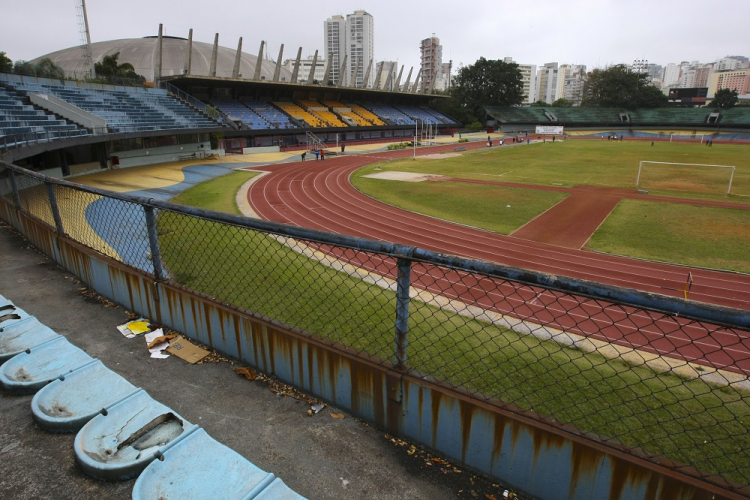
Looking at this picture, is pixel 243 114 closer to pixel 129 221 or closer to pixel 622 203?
pixel 129 221

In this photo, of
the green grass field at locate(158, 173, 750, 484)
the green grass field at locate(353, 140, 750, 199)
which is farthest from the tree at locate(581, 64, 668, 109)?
the green grass field at locate(158, 173, 750, 484)

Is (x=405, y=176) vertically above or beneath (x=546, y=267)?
above

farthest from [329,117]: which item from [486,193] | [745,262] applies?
[745,262]

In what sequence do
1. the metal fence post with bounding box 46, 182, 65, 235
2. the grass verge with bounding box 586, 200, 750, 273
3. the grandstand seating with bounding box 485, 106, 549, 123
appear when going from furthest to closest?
1. the grandstand seating with bounding box 485, 106, 549, 123
2. the grass verge with bounding box 586, 200, 750, 273
3. the metal fence post with bounding box 46, 182, 65, 235

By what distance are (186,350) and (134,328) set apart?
31.5 inches

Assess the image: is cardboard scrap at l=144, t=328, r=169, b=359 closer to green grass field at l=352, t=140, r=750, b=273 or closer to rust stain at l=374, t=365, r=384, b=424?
rust stain at l=374, t=365, r=384, b=424

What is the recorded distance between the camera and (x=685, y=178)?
3297 centimetres

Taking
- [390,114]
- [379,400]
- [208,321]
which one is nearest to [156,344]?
[208,321]

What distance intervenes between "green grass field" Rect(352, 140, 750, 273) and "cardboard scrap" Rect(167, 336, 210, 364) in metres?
15.0

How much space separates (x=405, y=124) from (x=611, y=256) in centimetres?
5933

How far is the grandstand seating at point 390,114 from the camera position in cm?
7050

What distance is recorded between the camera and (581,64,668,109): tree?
93000 millimetres

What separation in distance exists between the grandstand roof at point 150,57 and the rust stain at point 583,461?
7412 cm

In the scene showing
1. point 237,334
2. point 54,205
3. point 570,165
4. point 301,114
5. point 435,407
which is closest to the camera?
point 435,407
